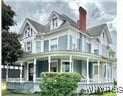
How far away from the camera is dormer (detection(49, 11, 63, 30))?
2.22 meters

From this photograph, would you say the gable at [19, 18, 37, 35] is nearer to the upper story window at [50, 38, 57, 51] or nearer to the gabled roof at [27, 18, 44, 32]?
the gabled roof at [27, 18, 44, 32]

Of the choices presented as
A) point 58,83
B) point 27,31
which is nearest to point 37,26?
point 27,31

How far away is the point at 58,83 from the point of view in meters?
2.20

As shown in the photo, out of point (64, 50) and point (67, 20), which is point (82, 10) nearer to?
A: point (67, 20)

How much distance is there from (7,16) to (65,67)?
563 millimetres

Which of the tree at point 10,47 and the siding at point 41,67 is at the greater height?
the tree at point 10,47

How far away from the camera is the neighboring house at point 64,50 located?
219 cm

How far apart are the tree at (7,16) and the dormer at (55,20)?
0.29 metres

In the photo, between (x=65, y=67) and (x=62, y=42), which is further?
(x=62, y=42)

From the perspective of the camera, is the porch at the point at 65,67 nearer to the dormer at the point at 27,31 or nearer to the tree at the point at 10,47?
the tree at the point at 10,47

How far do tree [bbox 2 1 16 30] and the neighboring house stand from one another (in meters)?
0.12

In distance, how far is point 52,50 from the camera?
229cm

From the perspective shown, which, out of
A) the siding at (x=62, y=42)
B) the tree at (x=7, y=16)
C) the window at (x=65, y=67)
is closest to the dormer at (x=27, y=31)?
the tree at (x=7, y=16)

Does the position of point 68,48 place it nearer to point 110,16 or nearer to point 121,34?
point 110,16
